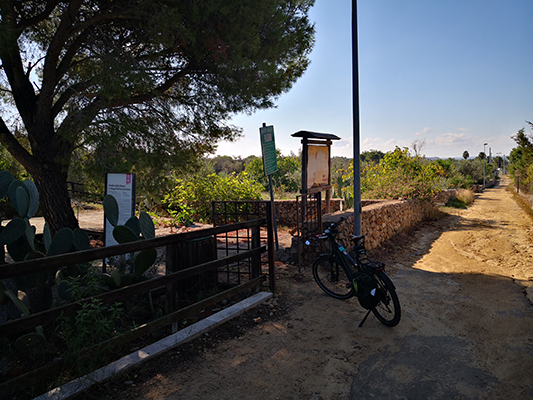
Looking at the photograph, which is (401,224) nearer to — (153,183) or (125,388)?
(153,183)

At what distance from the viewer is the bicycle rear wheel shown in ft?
13.2

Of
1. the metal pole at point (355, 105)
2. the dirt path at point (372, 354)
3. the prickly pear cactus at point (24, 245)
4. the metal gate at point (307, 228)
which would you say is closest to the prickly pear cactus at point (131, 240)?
the prickly pear cactus at point (24, 245)

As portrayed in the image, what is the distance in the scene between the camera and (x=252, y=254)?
4.76m

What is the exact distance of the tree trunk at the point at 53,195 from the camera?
685 cm

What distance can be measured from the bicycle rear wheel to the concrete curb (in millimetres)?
1484

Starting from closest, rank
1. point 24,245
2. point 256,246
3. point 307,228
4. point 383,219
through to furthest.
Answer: point 24,245 → point 256,246 → point 307,228 → point 383,219

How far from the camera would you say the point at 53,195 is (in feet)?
22.9

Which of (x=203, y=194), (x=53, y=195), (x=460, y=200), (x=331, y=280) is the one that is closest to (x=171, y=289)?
(x=331, y=280)

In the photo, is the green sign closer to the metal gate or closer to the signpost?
the signpost

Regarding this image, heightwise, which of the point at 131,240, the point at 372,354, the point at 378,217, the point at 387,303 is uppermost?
the point at 131,240

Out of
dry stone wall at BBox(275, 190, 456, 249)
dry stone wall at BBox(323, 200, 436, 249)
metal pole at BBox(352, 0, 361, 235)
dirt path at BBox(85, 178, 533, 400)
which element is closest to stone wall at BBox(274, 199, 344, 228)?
dry stone wall at BBox(275, 190, 456, 249)

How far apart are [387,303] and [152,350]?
2.55m

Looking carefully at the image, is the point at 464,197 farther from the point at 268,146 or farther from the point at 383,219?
the point at 268,146

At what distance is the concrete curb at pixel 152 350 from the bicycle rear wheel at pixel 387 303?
1484 millimetres
